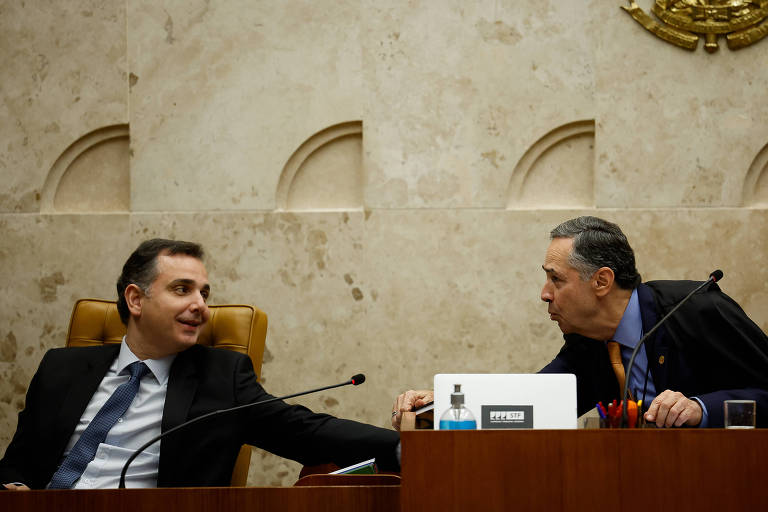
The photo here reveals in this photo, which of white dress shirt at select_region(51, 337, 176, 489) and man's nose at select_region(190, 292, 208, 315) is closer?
white dress shirt at select_region(51, 337, 176, 489)

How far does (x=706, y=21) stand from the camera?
11.4 feet

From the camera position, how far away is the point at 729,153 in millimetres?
3471

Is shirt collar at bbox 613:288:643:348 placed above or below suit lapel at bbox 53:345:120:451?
above

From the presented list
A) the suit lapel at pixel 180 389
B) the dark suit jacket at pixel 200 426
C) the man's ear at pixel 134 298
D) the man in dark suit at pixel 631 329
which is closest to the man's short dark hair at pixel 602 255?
the man in dark suit at pixel 631 329


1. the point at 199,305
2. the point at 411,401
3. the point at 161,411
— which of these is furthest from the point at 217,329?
the point at 411,401

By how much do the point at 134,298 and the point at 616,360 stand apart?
1472 millimetres

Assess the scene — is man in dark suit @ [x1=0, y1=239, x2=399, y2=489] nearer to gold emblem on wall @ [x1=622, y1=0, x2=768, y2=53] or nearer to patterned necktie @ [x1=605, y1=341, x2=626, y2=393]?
patterned necktie @ [x1=605, y1=341, x2=626, y2=393]

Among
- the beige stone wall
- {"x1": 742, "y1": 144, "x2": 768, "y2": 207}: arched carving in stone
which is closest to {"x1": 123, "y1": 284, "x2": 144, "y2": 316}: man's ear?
the beige stone wall

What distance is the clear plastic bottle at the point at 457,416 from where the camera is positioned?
61.6 inches

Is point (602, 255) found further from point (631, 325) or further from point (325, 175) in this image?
point (325, 175)

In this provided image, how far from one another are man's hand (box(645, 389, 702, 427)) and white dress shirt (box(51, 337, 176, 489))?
1338 millimetres

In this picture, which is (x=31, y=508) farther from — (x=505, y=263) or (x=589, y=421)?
(x=505, y=263)

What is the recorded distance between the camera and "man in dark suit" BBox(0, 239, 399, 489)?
7.42 ft

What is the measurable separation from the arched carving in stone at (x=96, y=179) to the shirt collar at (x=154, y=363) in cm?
141
